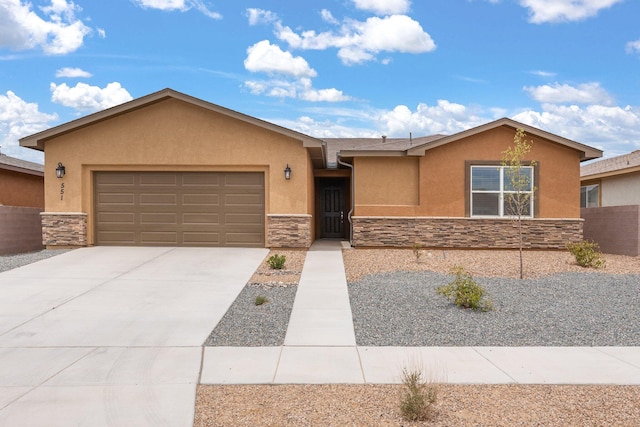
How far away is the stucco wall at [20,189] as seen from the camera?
57.8 feet

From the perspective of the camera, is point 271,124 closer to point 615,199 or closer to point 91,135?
point 91,135

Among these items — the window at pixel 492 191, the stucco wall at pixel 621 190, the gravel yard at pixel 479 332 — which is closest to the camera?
the gravel yard at pixel 479 332

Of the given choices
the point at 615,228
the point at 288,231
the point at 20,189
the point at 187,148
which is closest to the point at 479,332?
the point at 288,231

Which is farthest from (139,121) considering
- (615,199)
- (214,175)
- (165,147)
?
(615,199)

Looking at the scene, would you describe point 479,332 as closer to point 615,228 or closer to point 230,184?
point 230,184

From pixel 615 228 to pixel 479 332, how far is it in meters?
12.3

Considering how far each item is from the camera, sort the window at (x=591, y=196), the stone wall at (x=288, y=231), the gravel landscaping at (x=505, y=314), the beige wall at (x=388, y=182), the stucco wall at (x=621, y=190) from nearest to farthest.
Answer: the gravel landscaping at (x=505, y=314)
the stone wall at (x=288, y=231)
the beige wall at (x=388, y=182)
the stucco wall at (x=621, y=190)
the window at (x=591, y=196)

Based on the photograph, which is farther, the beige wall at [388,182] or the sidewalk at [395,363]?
the beige wall at [388,182]

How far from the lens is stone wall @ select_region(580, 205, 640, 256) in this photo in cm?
1479

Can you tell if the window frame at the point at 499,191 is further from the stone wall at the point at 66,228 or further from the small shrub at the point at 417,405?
the stone wall at the point at 66,228

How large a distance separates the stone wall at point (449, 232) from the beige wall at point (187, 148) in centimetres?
241

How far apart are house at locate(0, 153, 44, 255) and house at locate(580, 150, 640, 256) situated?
64.8ft

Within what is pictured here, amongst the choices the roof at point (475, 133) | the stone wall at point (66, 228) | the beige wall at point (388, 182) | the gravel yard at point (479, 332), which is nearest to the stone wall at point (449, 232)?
the beige wall at point (388, 182)

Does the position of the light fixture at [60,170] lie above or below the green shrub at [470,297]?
above
